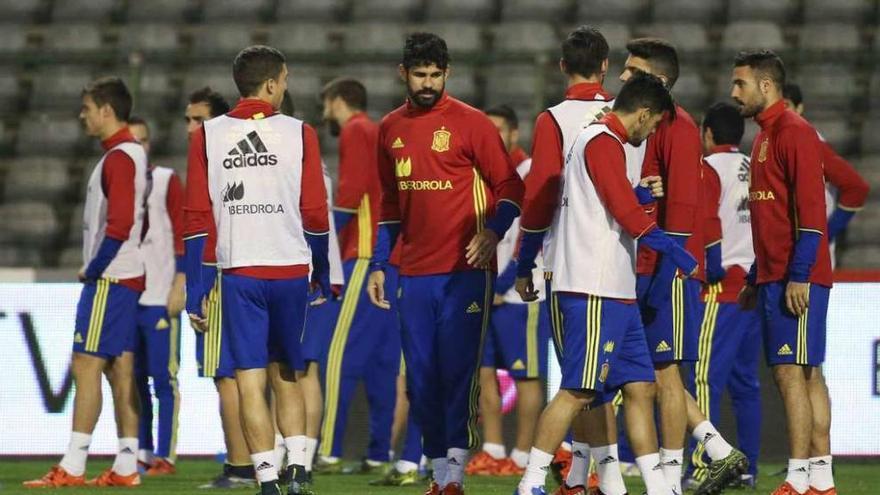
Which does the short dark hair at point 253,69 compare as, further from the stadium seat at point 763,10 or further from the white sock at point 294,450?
the stadium seat at point 763,10

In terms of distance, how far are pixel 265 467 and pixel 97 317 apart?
2499 mm

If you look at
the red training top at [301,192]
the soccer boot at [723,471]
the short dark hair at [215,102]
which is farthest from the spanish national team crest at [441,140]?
the short dark hair at [215,102]

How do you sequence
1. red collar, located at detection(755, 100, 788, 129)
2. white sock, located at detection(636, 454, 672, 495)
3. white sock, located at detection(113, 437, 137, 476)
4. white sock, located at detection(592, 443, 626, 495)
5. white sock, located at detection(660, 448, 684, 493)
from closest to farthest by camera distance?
white sock, located at detection(636, 454, 672, 495) < white sock, located at detection(592, 443, 626, 495) < white sock, located at detection(660, 448, 684, 493) < red collar, located at detection(755, 100, 788, 129) < white sock, located at detection(113, 437, 137, 476)

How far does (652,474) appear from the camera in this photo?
7375 millimetres

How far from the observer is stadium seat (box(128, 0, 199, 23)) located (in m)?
17.6

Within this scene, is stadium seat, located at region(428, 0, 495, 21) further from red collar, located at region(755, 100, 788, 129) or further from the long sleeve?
the long sleeve

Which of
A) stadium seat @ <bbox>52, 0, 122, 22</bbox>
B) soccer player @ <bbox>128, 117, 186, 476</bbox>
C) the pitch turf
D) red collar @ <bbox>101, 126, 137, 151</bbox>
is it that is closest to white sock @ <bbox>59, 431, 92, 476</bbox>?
the pitch turf

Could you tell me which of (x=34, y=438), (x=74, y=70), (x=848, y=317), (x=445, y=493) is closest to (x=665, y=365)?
(x=445, y=493)

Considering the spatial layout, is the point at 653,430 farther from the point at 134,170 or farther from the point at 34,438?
the point at 34,438

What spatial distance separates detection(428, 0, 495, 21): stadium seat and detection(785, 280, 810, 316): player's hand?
30.2 feet

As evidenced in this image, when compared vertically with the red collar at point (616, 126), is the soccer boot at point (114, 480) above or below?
below

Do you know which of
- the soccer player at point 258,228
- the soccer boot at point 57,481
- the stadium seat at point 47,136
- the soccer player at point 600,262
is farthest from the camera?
the stadium seat at point 47,136

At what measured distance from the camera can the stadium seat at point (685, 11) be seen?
653 inches

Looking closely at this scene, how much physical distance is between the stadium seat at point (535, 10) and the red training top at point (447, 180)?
29.0ft
